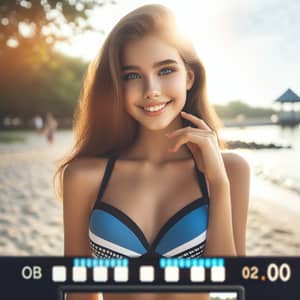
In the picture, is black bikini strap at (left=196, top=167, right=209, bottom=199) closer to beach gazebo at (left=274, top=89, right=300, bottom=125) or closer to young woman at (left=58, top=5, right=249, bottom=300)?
young woman at (left=58, top=5, right=249, bottom=300)

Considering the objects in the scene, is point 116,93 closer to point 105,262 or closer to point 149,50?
point 149,50

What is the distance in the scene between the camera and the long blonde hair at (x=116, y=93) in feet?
3.50

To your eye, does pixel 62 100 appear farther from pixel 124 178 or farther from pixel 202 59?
pixel 202 59

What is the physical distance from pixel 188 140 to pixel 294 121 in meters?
0.29

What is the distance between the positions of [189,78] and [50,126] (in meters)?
0.35

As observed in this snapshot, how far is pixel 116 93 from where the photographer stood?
111 cm

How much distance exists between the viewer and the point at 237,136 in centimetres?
114

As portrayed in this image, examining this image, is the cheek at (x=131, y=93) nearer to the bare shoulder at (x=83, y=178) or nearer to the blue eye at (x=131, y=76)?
the blue eye at (x=131, y=76)

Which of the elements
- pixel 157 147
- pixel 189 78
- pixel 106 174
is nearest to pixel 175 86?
pixel 189 78

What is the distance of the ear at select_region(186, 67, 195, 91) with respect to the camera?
1.10 meters

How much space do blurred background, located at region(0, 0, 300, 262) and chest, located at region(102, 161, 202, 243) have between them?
13 centimetres

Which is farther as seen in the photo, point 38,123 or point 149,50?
point 38,123

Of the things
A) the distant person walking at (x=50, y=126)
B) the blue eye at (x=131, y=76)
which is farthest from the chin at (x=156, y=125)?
the distant person walking at (x=50, y=126)

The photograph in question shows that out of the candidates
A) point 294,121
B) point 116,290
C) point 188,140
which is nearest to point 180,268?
point 116,290
